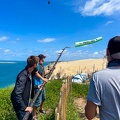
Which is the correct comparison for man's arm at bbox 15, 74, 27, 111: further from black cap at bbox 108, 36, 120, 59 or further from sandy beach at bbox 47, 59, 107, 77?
sandy beach at bbox 47, 59, 107, 77

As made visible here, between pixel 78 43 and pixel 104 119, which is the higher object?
pixel 78 43

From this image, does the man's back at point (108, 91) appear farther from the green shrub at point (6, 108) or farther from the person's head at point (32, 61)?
the green shrub at point (6, 108)

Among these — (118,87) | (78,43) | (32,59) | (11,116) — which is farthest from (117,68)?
(78,43)

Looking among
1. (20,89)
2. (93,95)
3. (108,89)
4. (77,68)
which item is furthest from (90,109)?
(77,68)

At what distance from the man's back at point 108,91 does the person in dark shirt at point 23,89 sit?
2.37 metres

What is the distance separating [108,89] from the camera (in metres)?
2.31

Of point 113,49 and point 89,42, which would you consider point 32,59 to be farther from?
point 89,42

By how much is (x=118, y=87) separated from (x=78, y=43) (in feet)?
22.2

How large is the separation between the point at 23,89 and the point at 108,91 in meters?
2.55

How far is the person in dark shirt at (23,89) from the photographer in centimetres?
454

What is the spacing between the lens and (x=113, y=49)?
7.77 ft

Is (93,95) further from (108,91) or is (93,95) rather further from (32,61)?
(32,61)

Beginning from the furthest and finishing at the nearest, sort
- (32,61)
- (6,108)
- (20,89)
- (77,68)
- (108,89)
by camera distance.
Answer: (77,68)
(6,108)
(32,61)
(20,89)
(108,89)

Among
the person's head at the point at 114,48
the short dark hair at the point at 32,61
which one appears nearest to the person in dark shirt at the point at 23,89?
the short dark hair at the point at 32,61
